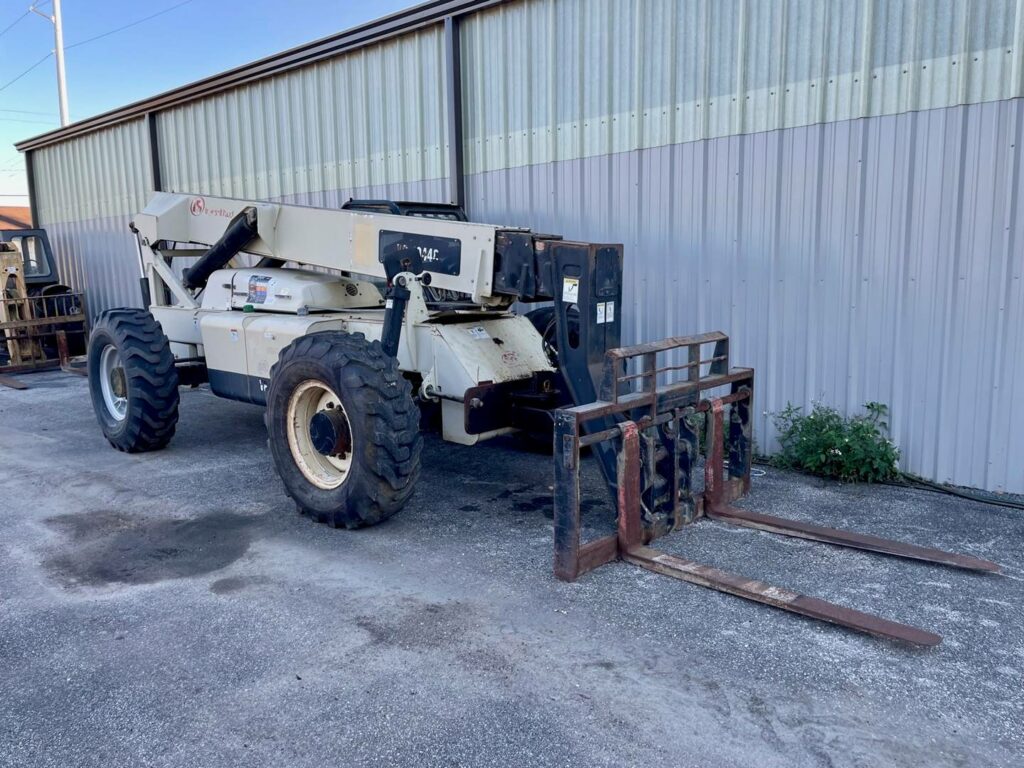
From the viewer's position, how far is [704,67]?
7164 mm

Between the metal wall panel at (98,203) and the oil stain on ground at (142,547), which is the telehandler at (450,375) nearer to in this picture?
the oil stain on ground at (142,547)

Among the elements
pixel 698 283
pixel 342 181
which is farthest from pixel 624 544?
pixel 342 181

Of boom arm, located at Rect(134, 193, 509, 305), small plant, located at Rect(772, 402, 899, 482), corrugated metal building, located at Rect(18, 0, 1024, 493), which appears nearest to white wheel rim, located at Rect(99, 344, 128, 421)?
boom arm, located at Rect(134, 193, 509, 305)

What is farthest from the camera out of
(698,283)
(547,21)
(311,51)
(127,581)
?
(311,51)

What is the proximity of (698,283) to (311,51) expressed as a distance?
248 inches

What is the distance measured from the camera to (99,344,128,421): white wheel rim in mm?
7957

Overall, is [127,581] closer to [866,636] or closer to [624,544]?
[624,544]

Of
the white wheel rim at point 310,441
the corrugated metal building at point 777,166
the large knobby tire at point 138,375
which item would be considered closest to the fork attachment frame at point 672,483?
the corrugated metal building at point 777,166

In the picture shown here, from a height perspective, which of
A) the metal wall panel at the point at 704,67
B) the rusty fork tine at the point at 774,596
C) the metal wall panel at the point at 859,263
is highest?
the metal wall panel at the point at 704,67

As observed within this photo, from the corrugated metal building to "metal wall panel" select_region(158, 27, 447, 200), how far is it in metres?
0.05

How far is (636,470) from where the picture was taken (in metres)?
4.79

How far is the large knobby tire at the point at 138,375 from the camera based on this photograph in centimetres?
724

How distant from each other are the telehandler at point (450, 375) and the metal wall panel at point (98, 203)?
7.74m

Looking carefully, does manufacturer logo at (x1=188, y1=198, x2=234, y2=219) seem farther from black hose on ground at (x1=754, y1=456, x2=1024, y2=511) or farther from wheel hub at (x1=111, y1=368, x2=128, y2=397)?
black hose on ground at (x1=754, y1=456, x2=1024, y2=511)
